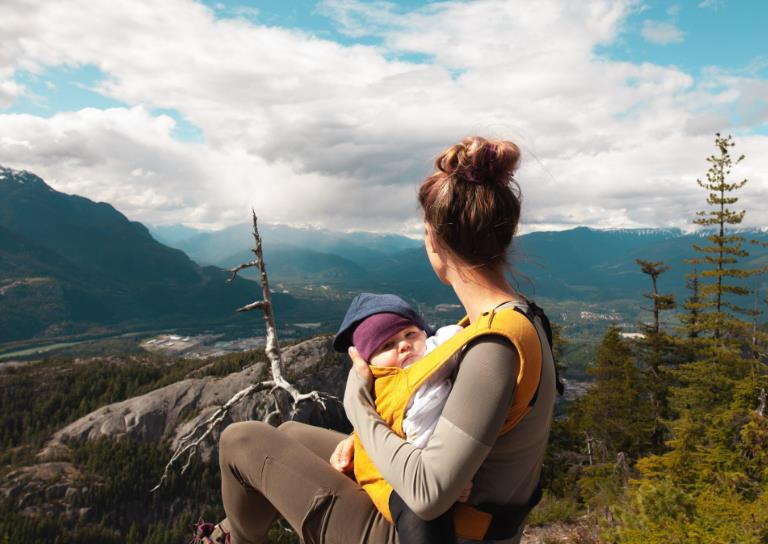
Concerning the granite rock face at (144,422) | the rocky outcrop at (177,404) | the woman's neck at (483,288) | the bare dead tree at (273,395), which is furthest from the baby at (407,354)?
→ the rocky outcrop at (177,404)

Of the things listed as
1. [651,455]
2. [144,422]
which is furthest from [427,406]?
[144,422]

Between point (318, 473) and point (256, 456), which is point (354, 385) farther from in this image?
point (256, 456)

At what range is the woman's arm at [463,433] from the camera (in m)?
1.89

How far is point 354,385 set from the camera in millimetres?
2592

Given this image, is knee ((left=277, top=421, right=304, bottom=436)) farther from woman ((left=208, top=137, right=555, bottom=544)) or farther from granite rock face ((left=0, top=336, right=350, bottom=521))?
granite rock face ((left=0, top=336, right=350, bottom=521))

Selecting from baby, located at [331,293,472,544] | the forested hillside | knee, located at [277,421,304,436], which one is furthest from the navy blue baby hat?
the forested hillside

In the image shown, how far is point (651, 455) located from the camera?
62.7 feet

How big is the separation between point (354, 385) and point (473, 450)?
87 cm

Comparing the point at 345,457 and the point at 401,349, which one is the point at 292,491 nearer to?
the point at 345,457

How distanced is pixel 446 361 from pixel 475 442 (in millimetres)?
356

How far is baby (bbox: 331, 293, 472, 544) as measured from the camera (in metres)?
2.17

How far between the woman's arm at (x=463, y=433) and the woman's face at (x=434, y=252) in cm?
67

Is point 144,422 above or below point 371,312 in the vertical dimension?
below

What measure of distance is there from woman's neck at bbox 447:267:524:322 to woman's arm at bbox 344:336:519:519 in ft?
1.57
